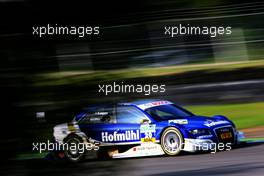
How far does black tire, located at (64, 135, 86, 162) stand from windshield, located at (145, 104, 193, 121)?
7444 millimetres

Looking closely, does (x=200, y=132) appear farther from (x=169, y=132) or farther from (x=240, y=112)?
(x=240, y=112)

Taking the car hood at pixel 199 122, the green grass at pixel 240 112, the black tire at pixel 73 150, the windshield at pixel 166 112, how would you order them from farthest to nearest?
1. the green grass at pixel 240 112
2. the windshield at pixel 166 112
3. the car hood at pixel 199 122
4. the black tire at pixel 73 150

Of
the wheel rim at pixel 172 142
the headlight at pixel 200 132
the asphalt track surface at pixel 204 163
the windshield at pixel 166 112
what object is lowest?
the asphalt track surface at pixel 204 163

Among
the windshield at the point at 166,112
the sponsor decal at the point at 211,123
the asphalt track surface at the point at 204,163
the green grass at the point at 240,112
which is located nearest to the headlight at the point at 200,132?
the sponsor decal at the point at 211,123

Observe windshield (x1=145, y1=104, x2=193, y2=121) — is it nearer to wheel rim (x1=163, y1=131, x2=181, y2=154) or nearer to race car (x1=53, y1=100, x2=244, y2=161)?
race car (x1=53, y1=100, x2=244, y2=161)

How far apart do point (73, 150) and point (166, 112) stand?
26.1ft

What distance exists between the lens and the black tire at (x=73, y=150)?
3.62m

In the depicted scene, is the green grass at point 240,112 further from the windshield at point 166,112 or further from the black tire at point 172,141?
the black tire at point 172,141

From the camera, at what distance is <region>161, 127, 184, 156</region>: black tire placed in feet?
35.0

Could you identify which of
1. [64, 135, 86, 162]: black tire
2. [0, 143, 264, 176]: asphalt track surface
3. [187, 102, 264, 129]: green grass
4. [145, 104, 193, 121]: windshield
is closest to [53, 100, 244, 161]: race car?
[145, 104, 193, 121]: windshield

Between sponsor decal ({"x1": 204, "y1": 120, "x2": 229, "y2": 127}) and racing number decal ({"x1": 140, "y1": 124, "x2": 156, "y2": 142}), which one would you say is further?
sponsor decal ({"x1": 204, "y1": 120, "x2": 229, "y2": 127})

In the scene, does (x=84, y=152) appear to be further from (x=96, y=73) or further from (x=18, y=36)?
(x=18, y=36)

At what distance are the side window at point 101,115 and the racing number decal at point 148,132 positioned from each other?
7059 millimetres

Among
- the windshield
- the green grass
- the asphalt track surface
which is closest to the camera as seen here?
the asphalt track surface
